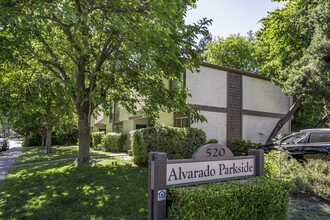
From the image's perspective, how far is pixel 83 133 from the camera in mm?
12055

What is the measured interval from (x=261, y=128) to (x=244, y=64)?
17563 mm

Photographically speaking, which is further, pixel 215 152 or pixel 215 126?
pixel 215 126

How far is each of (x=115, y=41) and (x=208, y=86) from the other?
25.1 feet

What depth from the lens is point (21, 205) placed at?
6176mm

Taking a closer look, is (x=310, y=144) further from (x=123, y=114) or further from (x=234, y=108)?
(x=123, y=114)

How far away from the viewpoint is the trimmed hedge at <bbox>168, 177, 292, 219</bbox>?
342 centimetres

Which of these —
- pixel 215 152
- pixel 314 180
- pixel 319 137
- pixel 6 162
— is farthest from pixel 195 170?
pixel 6 162

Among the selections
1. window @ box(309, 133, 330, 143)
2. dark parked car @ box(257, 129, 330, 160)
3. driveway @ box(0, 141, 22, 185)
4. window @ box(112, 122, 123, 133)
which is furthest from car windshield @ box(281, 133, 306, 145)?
window @ box(112, 122, 123, 133)

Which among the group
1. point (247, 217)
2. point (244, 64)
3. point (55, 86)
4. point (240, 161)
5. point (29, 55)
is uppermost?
point (244, 64)

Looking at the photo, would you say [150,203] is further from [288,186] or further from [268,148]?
[268,148]

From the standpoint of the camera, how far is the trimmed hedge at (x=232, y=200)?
342 centimetres

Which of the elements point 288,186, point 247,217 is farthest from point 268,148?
point 247,217

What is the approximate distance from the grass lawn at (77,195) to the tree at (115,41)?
2852mm

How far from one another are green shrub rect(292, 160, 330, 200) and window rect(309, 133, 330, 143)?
1.99 m
